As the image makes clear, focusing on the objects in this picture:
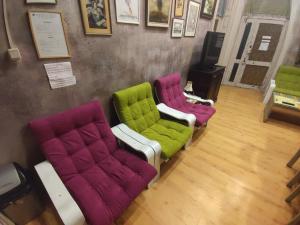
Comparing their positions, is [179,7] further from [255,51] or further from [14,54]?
[255,51]

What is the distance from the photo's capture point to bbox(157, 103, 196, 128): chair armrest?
2000 mm

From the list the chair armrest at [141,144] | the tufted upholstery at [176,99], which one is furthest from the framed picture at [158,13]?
the chair armrest at [141,144]

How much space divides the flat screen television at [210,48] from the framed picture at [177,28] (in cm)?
71

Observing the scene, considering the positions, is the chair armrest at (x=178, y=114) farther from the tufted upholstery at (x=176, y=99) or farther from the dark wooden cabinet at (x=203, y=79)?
Answer: the dark wooden cabinet at (x=203, y=79)

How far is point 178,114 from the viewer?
2078 millimetres

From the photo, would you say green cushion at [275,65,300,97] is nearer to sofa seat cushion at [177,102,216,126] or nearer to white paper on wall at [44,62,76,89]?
sofa seat cushion at [177,102,216,126]

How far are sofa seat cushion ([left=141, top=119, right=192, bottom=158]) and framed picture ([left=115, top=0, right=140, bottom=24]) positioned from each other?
1189 millimetres

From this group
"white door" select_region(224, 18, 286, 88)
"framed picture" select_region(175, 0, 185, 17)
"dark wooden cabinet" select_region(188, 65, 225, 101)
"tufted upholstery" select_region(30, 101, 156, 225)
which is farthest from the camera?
"white door" select_region(224, 18, 286, 88)

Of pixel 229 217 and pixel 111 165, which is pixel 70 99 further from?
pixel 229 217

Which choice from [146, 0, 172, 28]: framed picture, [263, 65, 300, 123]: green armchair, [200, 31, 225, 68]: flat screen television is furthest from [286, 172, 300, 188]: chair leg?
[146, 0, 172, 28]: framed picture

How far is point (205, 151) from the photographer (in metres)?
2.22

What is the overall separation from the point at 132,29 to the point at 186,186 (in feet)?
5.75

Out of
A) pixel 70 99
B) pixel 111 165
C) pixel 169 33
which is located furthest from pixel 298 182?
pixel 70 99

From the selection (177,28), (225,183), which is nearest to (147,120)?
(225,183)
